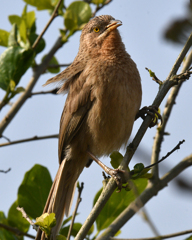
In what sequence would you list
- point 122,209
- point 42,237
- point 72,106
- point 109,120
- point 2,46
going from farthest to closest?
point 2,46 < point 72,106 < point 109,120 < point 122,209 < point 42,237

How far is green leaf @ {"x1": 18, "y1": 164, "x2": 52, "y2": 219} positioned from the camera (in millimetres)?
3898

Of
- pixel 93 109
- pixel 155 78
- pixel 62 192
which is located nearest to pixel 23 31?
pixel 93 109

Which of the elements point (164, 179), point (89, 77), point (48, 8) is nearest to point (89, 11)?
point (48, 8)

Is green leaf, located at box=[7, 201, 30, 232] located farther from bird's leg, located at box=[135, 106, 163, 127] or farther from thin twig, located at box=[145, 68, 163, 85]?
thin twig, located at box=[145, 68, 163, 85]

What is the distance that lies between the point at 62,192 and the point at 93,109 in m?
1.25

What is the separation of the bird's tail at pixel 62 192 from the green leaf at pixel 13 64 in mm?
1336

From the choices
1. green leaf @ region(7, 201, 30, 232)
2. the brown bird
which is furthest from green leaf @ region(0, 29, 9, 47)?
green leaf @ region(7, 201, 30, 232)

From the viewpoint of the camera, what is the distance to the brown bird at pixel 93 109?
401 cm

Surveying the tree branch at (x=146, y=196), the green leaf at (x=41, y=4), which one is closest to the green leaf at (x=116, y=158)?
the tree branch at (x=146, y=196)

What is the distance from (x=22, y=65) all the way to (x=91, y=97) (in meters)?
0.94

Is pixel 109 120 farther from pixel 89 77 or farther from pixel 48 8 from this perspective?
pixel 48 8

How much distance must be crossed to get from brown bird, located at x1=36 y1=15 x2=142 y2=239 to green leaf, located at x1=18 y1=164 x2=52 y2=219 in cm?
11

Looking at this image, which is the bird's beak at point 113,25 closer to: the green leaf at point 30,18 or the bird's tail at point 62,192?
the green leaf at point 30,18

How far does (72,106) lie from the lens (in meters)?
4.29
